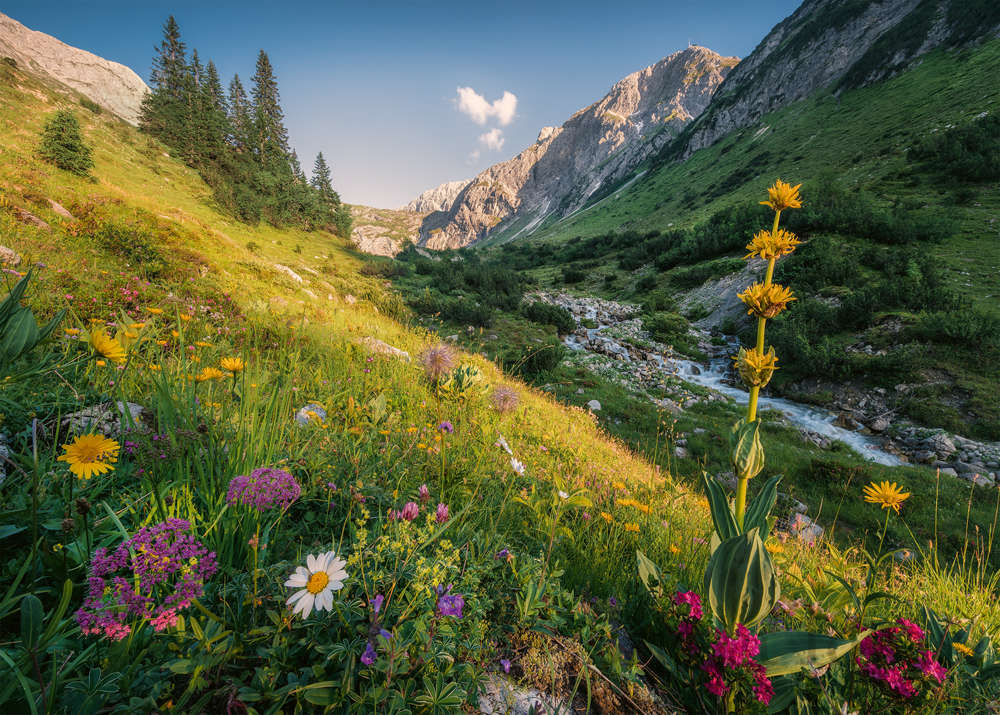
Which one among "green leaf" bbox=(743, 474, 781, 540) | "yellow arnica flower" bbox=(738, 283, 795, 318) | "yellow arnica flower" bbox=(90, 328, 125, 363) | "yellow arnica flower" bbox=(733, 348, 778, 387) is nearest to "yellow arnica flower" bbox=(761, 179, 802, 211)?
"yellow arnica flower" bbox=(738, 283, 795, 318)

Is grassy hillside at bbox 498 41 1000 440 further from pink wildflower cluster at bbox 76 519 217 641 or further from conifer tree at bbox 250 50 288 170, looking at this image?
conifer tree at bbox 250 50 288 170

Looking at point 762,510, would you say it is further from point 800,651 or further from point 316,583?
point 316,583

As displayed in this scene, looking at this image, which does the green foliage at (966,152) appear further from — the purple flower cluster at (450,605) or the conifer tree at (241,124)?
the conifer tree at (241,124)

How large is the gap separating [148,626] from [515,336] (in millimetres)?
11194

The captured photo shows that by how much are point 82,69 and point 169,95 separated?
31.4 metres

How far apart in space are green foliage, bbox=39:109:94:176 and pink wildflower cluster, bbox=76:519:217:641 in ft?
60.4

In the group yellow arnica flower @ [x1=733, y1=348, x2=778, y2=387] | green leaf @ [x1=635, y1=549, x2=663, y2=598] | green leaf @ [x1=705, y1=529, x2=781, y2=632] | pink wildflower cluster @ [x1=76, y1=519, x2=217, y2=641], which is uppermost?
yellow arnica flower @ [x1=733, y1=348, x2=778, y2=387]

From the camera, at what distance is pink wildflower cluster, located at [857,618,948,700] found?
122 cm

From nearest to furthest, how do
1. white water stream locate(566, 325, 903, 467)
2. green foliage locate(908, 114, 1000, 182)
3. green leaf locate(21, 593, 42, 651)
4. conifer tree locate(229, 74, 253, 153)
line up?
green leaf locate(21, 593, 42, 651) → white water stream locate(566, 325, 903, 467) → green foliage locate(908, 114, 1000, 182) → conifer tree locate(229, 74, 253, 153)

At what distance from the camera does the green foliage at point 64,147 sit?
1163 cm

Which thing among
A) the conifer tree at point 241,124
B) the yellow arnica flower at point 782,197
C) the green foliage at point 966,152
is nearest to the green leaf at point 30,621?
the yellow arnica flower at point 782,197

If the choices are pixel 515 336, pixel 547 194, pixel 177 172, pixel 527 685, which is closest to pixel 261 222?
pixel 177 172

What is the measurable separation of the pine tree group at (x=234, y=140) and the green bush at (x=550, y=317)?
17.0 meters

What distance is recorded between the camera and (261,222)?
20.8m
